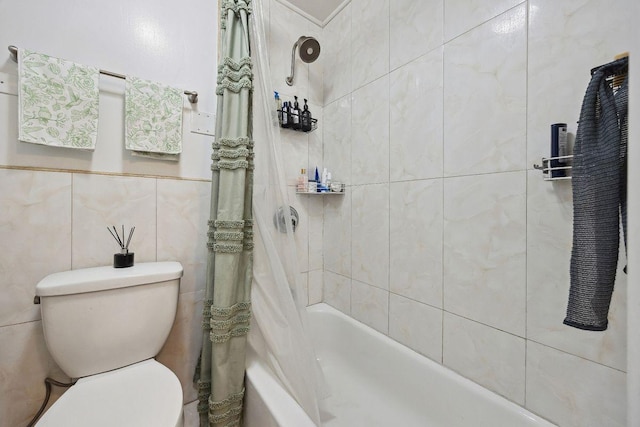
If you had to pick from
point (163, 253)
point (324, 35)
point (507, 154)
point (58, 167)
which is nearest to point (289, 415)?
point (163, 253)

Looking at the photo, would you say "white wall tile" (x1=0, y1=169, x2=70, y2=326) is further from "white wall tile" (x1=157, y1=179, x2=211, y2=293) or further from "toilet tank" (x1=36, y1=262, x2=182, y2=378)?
Answer: "white wall tile" (x1=157, y1=179, x2=211, y2=293)

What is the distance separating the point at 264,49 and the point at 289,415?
1404 mm

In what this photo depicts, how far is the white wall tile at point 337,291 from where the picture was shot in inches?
63.3

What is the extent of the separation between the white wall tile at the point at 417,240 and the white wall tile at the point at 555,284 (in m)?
0.33

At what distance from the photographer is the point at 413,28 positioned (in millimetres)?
1191

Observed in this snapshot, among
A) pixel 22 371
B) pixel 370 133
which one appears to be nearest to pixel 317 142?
pixel 370 133

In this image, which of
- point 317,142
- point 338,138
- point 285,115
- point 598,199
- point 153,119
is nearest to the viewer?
point 598,199

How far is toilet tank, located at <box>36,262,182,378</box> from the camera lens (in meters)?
0.85

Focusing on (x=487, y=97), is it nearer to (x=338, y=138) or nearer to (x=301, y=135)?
(x=338, y=138)

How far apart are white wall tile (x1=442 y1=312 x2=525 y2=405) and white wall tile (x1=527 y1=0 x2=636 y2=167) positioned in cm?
65

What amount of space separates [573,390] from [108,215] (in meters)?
1.83

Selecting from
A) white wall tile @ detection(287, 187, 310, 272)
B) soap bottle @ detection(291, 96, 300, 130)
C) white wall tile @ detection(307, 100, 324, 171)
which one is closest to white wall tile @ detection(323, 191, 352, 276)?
white wall tile @ detection(287, 187, 310, 272)

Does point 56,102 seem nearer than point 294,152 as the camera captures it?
Yes

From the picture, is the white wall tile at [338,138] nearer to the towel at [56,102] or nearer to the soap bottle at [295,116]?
the soap bottle at [295,116]
